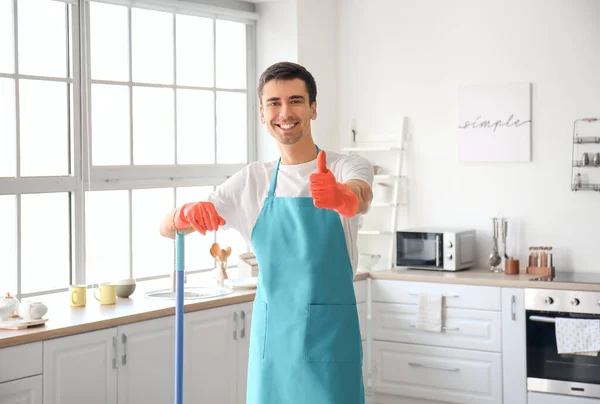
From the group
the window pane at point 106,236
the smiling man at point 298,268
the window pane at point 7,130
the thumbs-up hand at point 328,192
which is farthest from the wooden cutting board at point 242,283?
the thumbs-up hand at point 328,192

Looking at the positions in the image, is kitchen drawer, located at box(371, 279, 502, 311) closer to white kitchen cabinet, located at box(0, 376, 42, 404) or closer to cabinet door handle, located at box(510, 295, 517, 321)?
cabinet door handle, located at box(510, 295, 517, 321)

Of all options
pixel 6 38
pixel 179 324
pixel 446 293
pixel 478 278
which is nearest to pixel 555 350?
pixel 478 278

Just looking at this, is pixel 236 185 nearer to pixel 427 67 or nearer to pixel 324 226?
pixel 324 226

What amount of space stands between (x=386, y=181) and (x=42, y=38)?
2.33m

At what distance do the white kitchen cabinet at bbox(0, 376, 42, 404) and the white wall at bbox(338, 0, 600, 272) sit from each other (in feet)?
9.28

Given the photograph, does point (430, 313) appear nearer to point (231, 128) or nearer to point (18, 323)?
point (231, 128)

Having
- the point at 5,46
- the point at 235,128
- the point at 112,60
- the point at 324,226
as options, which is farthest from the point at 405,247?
the point at 324,226

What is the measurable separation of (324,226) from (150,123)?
2.56m

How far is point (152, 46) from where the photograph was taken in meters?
4.70

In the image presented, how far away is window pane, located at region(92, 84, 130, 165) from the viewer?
4391mm

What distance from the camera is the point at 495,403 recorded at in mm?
4668

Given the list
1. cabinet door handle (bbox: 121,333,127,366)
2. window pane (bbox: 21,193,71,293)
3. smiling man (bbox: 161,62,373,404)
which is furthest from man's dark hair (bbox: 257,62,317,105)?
window pane (bbox: 21,193,71,293)

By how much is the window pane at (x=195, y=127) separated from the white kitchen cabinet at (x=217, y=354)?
1.14 metres

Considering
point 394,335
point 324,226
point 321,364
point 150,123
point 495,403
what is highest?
point 150,123
